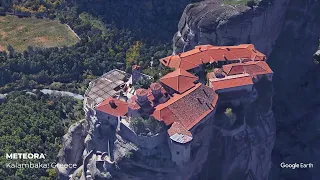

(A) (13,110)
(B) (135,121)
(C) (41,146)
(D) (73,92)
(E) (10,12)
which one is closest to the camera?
(B) (135,121)

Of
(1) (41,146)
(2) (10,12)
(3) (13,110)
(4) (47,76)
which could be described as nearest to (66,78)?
(4) (47,76)

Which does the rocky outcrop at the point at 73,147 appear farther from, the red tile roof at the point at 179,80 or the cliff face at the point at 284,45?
the cliff face at the point at 284,45

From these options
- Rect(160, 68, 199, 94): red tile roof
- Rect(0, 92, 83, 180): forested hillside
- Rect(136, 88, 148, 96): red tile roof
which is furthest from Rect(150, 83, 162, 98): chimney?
Rect(0, 92, 83, 180): forested hillside

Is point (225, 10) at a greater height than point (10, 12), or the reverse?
point (225, 10)

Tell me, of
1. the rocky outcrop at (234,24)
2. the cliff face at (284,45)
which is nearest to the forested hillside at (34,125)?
the cliff face at (284,45)

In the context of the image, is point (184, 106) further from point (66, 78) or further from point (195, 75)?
point (66, 78)

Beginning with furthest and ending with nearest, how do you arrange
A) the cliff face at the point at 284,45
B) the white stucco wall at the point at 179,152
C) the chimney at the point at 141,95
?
the cliff face at the point at 284,45 → the chimney at the point at 141,95 → the white stucco wall at the point at 179,152
